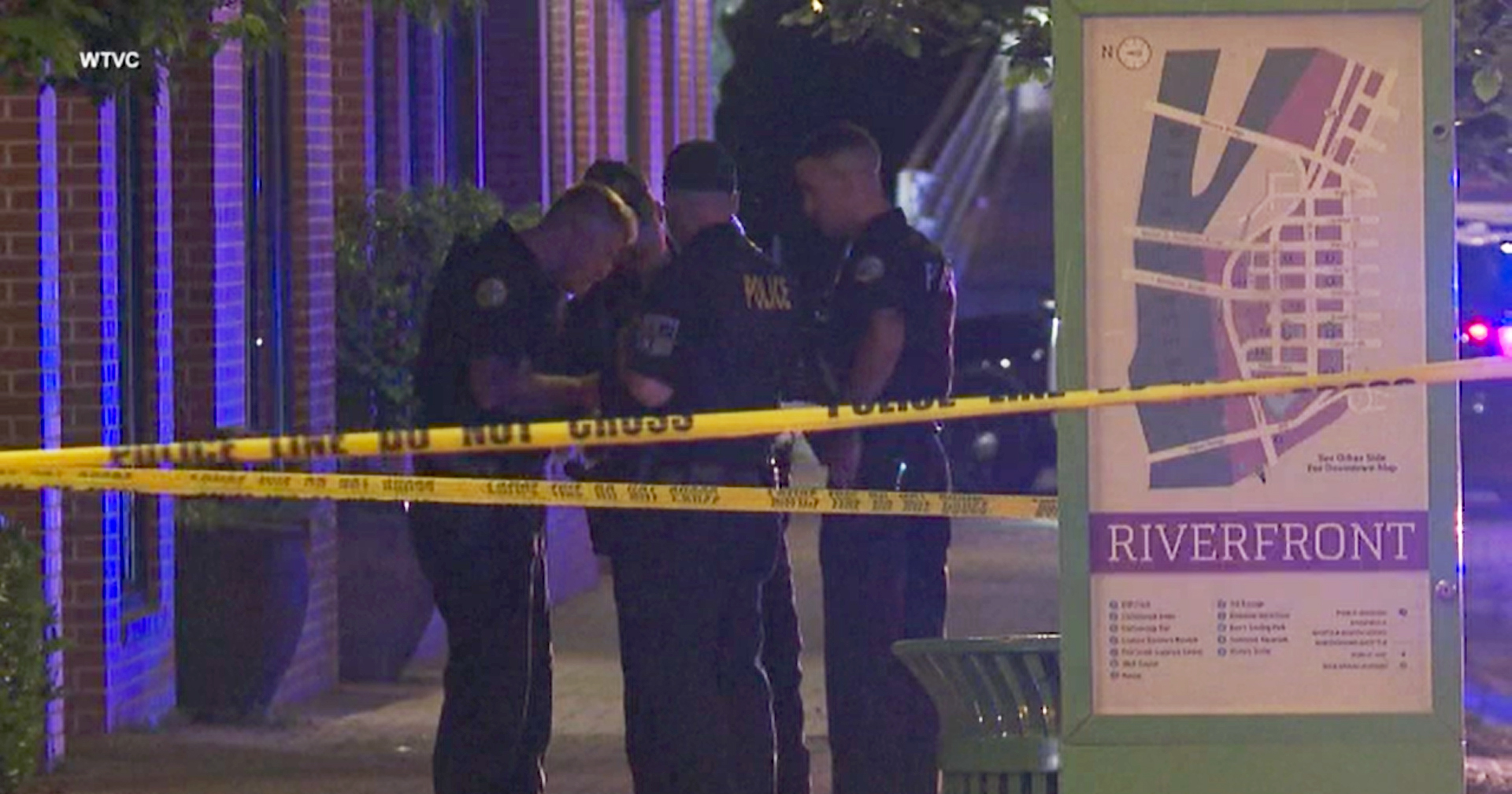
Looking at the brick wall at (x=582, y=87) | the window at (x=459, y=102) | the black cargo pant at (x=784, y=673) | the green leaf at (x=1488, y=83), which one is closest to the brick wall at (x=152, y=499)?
the black cargo pant at (x=784, y=673)

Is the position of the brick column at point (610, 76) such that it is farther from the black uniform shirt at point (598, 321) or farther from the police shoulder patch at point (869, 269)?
the police shoulder patch at point (869, 269)

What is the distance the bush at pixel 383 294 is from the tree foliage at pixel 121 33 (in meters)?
4.92

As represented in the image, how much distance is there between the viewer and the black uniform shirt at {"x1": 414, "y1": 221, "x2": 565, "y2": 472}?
26.9 feet

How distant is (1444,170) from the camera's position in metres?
5.60

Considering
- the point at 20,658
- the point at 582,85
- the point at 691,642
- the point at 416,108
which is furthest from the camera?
the point at 582,85

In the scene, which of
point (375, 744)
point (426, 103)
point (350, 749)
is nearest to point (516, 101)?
point (426, 103)

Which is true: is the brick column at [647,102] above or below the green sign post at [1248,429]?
above

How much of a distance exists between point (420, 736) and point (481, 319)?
3.21 meters

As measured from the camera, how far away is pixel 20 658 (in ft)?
27.1

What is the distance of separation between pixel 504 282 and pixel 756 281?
700 millimetres

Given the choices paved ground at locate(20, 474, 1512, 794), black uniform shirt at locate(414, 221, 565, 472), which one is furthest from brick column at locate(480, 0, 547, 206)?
black uniform shirt at locate(414, 221, 565, 472)

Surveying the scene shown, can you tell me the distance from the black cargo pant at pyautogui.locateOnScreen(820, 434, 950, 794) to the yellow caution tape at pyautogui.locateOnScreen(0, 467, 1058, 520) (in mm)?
199

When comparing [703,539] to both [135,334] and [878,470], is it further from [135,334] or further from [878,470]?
[135,334]

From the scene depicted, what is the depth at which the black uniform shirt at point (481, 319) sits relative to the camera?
322 inches
